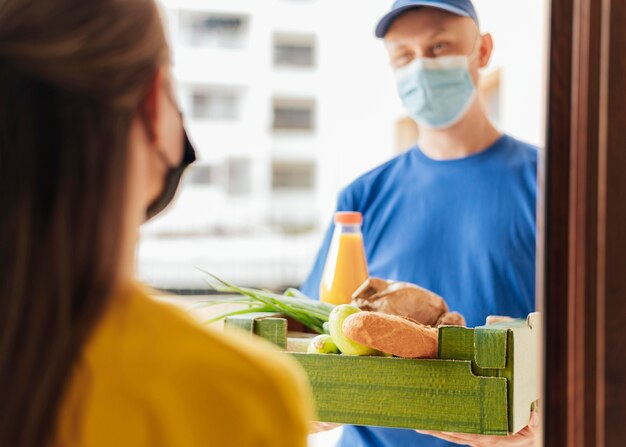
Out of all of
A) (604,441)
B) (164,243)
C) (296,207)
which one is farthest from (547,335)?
(296,207)

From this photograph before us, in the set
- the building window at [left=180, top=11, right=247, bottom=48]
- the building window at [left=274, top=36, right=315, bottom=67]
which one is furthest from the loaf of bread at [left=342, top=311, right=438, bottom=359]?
the building window at [left=274, top=36, right=315, bottom=67]

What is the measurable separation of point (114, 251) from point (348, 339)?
1.61 ft

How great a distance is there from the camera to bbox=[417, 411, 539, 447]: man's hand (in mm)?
942

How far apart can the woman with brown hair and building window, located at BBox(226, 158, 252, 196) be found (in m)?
3.28

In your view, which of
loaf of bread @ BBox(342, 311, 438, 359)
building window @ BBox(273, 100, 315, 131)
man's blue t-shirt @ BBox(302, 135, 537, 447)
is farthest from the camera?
building window @ BBox(273, 100, 315, 131)

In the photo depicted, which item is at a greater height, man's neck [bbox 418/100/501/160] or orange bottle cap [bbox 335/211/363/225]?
man's neck [bbox 418/100/501/160]

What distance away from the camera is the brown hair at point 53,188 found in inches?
19.0

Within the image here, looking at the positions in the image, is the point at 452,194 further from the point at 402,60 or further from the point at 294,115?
the point at 294,115

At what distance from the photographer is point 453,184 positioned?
1186mm

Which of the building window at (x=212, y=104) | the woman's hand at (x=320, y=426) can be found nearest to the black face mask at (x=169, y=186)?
the woman's hand at (x=320, y=426)

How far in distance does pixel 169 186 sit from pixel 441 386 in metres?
0.48

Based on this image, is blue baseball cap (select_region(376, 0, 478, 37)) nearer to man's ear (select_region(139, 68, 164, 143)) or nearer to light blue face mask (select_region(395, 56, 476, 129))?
light blue face mask (select_region(395, 56, 476, 129))

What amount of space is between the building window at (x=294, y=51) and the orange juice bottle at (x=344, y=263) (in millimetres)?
4502

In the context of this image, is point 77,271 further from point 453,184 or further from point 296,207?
point 296,207
